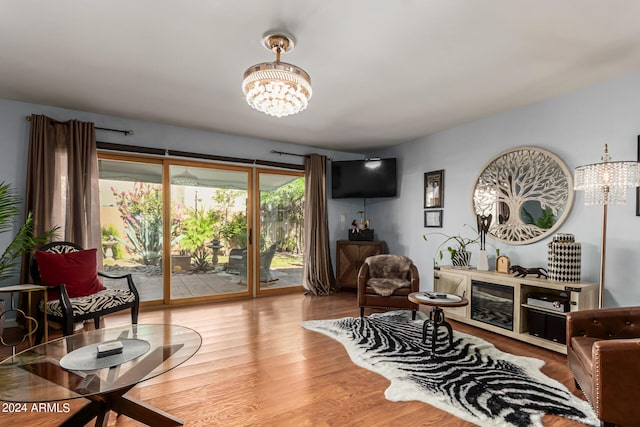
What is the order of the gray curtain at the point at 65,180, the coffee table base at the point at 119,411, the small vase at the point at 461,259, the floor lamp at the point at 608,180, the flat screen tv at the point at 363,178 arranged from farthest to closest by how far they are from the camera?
the flat screen tv at the point at 363,178, the small vase at the point at 461,259, the gray curtain at the point at 65,180, the floor lamp at the point at 608,180, the coffee table base at the point at 119,411

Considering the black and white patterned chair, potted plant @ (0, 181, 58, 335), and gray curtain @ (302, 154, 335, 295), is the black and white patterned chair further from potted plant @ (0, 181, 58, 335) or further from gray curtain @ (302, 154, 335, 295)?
gray curtain @ (302, 154, 335, 295)

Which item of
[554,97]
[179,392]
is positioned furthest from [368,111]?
[179,392]

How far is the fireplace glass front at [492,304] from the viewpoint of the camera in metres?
3.16

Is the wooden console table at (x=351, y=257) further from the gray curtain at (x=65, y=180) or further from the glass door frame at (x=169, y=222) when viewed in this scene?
the gray curtain at (x=65, y=180)

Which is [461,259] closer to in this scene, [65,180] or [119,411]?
[119,411]

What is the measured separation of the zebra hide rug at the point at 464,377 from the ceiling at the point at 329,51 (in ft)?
7.99

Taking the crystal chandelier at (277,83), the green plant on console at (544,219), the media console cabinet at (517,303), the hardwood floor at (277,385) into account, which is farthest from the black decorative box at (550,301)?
the crystal chandelier at (277,83)

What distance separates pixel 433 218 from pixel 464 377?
2643 millimetres

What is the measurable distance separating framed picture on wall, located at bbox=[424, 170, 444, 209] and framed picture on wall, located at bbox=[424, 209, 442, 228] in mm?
91

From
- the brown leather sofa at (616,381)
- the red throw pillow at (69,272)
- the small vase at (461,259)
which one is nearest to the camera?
the brown leather sofa at (616,381)

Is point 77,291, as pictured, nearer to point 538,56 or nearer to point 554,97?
point 538,56

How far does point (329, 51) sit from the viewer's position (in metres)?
2.40

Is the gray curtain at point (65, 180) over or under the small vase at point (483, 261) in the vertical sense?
over

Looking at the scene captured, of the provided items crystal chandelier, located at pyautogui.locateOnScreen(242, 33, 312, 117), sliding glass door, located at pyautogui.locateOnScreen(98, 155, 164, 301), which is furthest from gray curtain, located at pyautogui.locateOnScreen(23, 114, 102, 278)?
crystal chandelier, located at pyautogui.locateOnScreen(242, 33, 312, 117)
